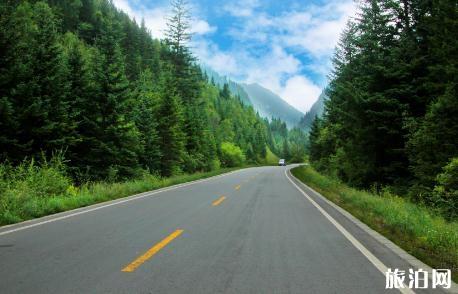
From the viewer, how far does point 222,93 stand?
6855 inches

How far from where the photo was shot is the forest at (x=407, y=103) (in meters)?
15.8

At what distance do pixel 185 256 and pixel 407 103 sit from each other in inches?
702

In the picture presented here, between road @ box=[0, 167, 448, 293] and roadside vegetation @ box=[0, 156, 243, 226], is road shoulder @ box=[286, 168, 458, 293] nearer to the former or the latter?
road @ box=[0, 167, 448, 293]

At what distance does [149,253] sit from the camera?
6.16 metres

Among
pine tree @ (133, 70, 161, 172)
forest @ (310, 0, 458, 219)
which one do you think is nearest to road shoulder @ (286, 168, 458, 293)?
forest @ (310, 0, 458, 219)

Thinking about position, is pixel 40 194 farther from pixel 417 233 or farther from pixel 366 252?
pixel 417 233

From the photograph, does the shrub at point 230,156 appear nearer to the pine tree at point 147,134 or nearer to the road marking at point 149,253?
the pine tree at point 147,134

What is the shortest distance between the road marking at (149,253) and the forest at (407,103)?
1149cm

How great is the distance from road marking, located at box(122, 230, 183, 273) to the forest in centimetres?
1149

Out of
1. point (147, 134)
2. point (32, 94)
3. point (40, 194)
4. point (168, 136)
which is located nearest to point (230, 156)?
point (168, 136)

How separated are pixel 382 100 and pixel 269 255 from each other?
1669cm

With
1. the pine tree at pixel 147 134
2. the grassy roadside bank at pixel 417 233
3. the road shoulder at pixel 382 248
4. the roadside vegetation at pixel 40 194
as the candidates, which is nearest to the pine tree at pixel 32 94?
the roadside vegetation at pixel 40 194

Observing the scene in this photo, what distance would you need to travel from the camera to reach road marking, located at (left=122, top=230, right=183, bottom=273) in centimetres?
536

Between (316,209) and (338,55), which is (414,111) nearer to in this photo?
(316,209)
